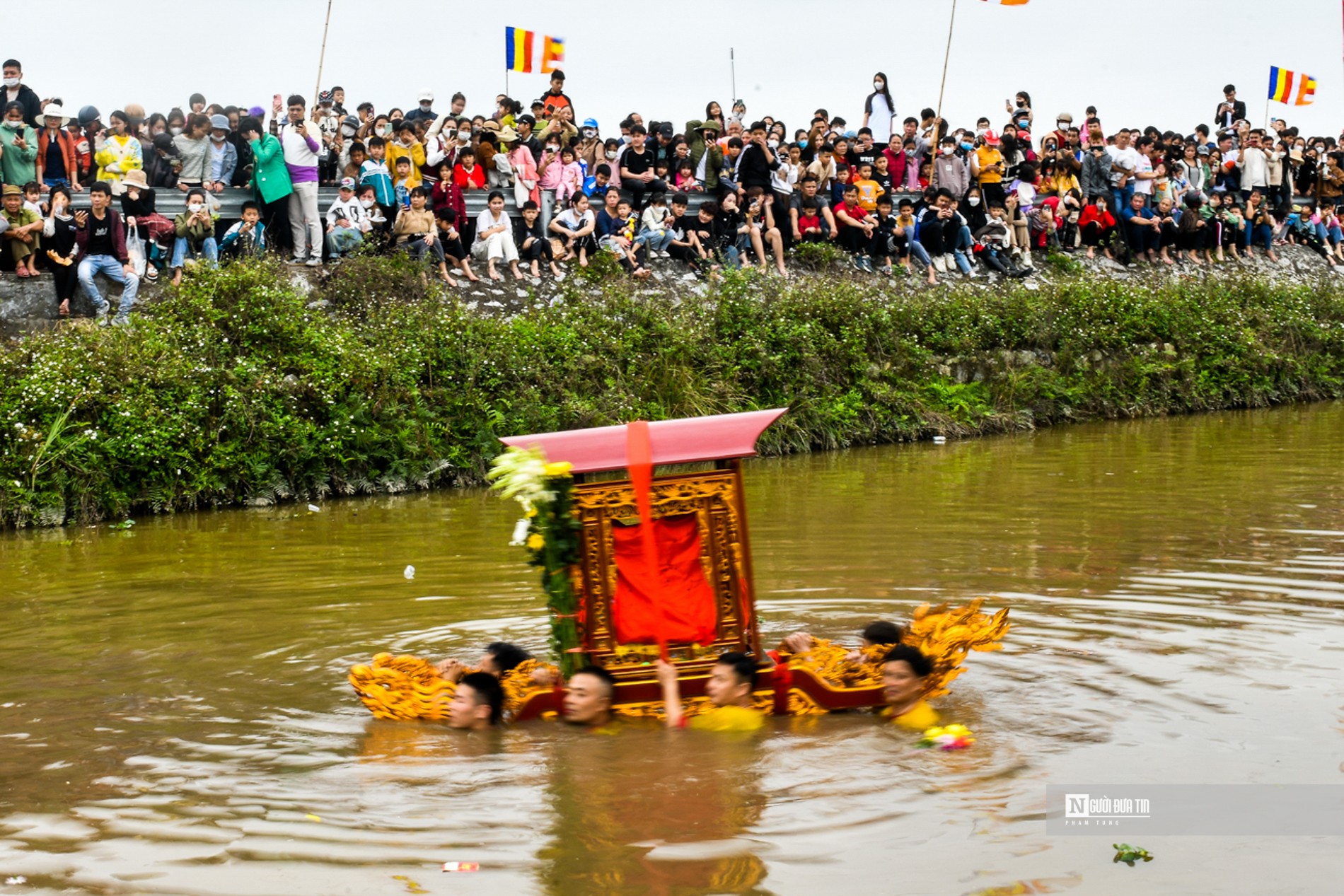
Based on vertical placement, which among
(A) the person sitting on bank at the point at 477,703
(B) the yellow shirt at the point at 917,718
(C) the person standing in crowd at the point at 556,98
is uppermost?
(C) the person standing in crowd at the point at 556,98

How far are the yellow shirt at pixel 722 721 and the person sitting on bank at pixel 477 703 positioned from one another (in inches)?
44.0

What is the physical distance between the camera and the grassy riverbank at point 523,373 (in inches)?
597

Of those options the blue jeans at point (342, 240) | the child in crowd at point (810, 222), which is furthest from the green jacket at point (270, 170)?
the child in crowd at point (810, 222)

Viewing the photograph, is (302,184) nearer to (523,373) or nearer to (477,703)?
(523,373)

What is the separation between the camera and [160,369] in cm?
1545

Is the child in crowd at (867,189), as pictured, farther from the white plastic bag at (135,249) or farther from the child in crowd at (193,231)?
the white plastic bag at (135,249)

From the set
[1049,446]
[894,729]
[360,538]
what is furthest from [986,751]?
[1049,446]

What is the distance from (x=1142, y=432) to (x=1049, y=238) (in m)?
7.32

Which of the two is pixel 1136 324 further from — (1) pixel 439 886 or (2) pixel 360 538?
(1) pixel 439 886

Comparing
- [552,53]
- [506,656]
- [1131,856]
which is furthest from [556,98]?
[1131,856]

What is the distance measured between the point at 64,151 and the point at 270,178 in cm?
264

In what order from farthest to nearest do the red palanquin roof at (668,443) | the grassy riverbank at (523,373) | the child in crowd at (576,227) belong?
the child in crowd at (576,227) < the grassy riverbank at (523,373) < the red palanquin roof at (668,443)

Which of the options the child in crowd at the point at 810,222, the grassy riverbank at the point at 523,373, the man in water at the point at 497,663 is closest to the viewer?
the man in water at the point at 497,663

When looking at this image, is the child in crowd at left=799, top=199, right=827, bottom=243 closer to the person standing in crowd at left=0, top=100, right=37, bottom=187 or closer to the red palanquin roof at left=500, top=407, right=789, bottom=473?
the person standing in crowd at left=0, top=100, right=37, bottom=187
